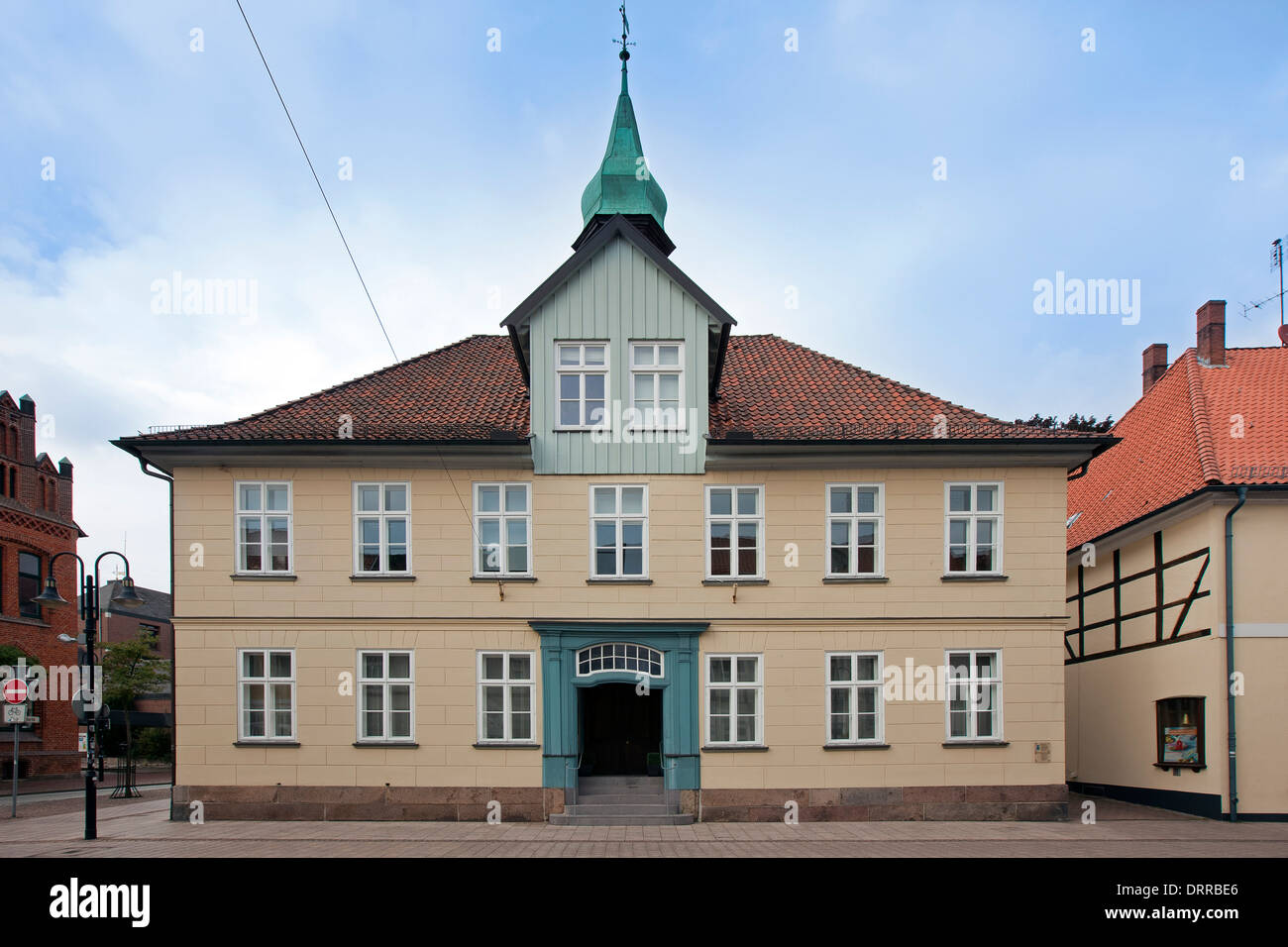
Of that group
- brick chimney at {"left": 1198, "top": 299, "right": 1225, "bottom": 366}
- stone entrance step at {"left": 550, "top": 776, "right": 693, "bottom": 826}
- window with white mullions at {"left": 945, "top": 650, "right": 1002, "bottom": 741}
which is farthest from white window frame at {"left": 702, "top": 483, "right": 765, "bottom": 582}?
brick chimney at {"left": 1198, "top": 299, "right": 1225, "bottom": 366}

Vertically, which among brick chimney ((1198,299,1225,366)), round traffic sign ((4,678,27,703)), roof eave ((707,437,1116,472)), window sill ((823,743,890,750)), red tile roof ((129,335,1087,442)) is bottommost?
window sill ((823,743,890,750))

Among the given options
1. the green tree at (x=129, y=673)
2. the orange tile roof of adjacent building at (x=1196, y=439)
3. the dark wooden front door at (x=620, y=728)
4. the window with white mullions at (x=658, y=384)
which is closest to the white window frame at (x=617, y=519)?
the window with white mullions at (x=658, y=384)

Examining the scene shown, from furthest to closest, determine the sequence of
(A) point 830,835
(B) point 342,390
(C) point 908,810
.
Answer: (B) point 342,390, (C) point 908,810, (A) point 830,835

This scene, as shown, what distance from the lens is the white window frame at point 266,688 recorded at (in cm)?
1831

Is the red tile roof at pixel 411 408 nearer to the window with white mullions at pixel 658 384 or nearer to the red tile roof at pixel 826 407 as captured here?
the window with white mullions at pixel 658 384

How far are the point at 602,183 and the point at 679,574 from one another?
36.4 ft

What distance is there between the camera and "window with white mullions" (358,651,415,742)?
18.3 metres

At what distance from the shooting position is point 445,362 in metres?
22.9

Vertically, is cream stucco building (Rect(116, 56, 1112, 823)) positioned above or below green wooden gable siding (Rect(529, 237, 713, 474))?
below

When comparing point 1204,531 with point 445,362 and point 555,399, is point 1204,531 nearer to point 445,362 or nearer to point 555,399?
point 555,399

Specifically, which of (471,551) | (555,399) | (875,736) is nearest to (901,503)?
(875,736)

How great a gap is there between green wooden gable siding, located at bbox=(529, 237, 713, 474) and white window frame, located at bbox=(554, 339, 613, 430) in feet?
0.23

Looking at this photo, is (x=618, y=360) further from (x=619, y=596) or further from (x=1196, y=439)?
(x=1196, y=439)

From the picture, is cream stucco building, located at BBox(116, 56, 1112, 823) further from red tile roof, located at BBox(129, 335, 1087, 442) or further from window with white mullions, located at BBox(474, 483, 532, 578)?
red tile roof, located at BBox(129, 335, 1087, 442)
